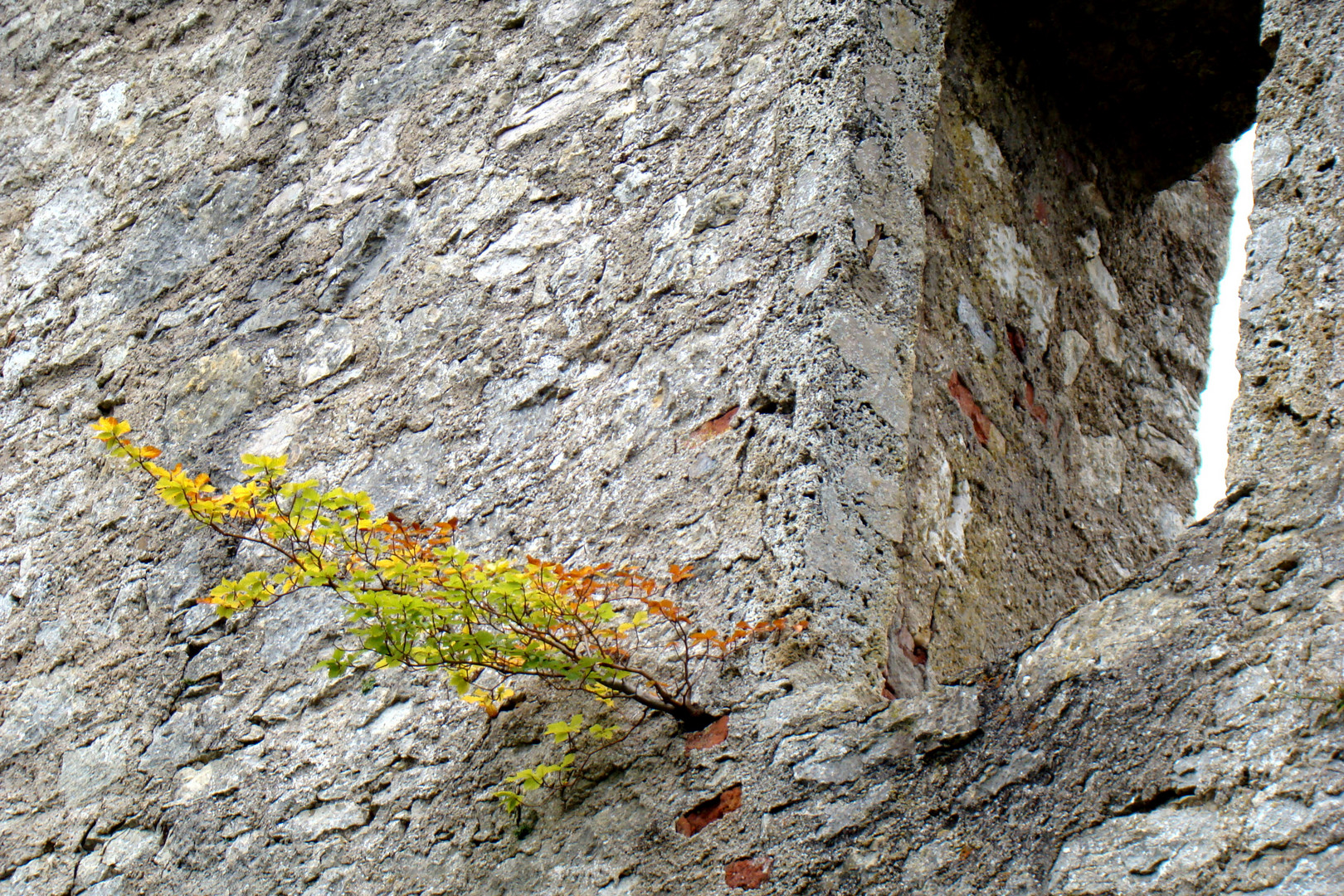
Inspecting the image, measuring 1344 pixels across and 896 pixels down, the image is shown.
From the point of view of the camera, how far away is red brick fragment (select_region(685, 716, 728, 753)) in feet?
7.11

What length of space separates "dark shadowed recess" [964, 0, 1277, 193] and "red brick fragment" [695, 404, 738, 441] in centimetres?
103

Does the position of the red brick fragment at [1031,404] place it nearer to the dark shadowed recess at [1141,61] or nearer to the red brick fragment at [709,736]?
the dark shadowed recess at [1141,61]

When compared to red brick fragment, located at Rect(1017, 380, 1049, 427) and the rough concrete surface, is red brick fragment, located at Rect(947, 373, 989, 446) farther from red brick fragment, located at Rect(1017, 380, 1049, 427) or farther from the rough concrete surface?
red brick fragment, located at Rect(1017, 380, 1049, 427)

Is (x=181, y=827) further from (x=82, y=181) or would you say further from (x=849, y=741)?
(x=82, y=181)

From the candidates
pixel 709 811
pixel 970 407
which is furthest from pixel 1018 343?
pixel 709 811

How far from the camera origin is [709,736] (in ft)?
7.16

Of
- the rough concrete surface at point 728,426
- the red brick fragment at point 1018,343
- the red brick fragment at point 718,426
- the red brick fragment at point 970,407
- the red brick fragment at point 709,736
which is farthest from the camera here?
the red brick fragment at point 1018,343

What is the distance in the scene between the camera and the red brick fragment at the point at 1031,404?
2844 millimetres

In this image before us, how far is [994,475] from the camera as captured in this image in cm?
269

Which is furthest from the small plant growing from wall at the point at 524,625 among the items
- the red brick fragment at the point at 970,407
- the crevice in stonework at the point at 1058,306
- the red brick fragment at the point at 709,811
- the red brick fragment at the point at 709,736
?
the red brick fragment at the point at 970,407

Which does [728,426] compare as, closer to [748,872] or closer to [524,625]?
[524,625]

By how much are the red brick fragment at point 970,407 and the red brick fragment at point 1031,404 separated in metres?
0.18

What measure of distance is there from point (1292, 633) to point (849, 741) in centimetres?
63

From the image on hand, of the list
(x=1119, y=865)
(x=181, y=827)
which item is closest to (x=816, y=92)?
(x=1119, y=865)
